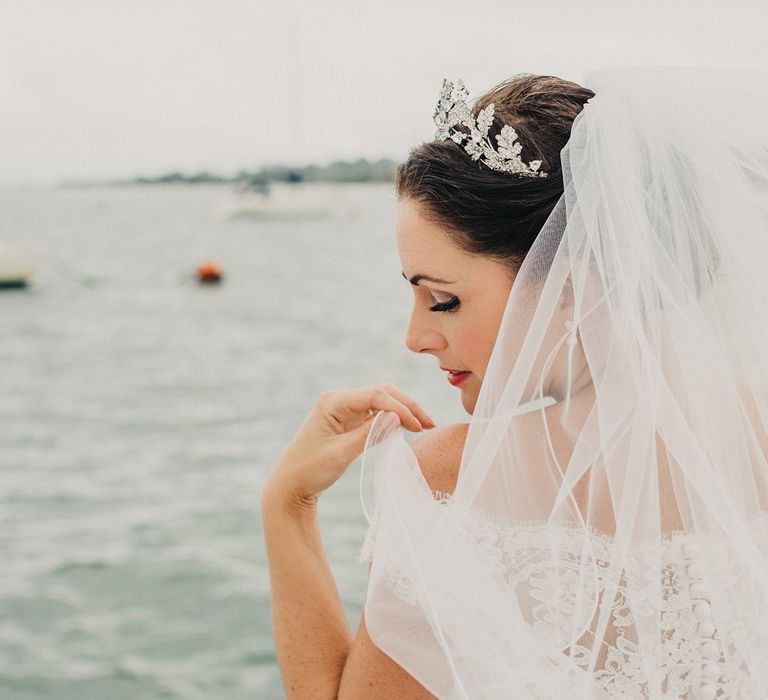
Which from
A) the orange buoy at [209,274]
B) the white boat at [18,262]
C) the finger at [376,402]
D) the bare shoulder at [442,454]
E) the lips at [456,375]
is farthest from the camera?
the orange buoy at [209,274]

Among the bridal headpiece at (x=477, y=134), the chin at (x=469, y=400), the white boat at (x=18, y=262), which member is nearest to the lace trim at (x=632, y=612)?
the chin at (x=469, y=400)

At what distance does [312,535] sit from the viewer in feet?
5.68

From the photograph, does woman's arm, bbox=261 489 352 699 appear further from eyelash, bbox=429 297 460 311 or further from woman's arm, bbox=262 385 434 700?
eyelash, bbox=429 297 460 311

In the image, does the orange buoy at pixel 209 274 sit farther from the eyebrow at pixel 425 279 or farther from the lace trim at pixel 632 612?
the lace trim at pixel 632 612

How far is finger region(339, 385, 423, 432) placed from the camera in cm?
160

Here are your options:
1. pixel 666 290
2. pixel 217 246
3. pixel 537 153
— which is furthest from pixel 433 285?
pixel 217 246

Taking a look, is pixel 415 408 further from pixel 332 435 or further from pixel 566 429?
pixel 566 429

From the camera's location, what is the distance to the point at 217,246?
44562mm

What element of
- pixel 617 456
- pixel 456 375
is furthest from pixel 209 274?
pixel 617 456

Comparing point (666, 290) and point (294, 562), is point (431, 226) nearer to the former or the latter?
point (666, 290)

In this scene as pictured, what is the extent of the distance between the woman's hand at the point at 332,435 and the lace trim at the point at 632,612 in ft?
1.09

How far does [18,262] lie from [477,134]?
23.6m

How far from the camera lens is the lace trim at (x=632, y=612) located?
4.35ft

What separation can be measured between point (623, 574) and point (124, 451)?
8042 mm
